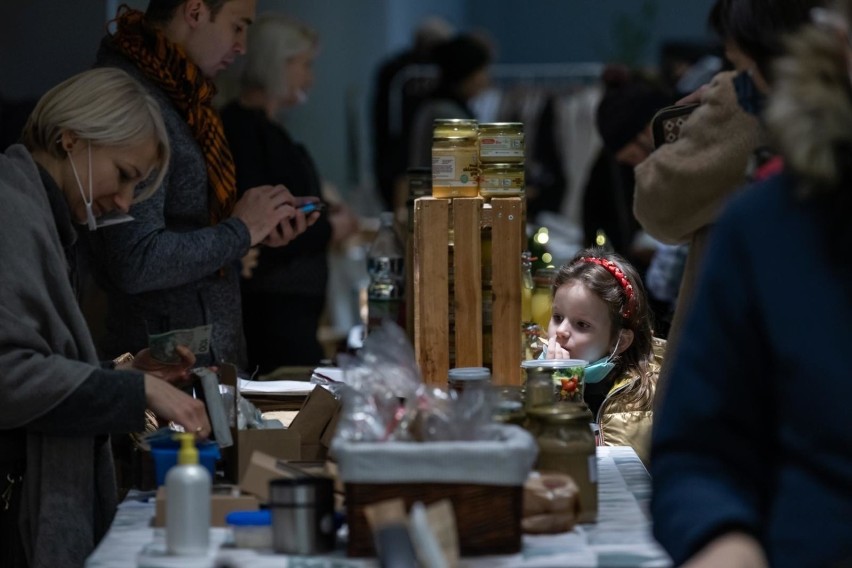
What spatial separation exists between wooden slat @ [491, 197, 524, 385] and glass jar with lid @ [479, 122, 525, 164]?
106 millimetres

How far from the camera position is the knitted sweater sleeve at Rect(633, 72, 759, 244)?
3139 mm

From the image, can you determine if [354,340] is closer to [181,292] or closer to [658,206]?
[181,292]

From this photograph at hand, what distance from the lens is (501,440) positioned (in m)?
2.15

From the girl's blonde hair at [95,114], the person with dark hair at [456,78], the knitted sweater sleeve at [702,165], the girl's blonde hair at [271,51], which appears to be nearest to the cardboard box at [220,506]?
the girl's blonde hair at [95,114]

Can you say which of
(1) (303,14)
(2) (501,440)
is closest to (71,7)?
(2) (501,440)

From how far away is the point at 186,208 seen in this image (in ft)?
12.0

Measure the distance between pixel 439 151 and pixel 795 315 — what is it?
1489mm

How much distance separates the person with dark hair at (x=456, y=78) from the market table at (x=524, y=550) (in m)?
5.34

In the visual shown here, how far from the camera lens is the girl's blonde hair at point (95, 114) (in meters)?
2.85

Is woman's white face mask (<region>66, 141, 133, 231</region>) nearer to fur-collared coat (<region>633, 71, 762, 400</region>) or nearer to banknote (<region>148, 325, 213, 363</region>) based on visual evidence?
banknote (<region>148, 325, 213, 363</region>)

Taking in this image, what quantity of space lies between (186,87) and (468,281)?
1.09 metres

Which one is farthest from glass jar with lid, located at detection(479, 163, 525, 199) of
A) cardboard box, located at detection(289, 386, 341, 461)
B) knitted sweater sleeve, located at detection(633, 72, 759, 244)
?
cardboard box, located at detection(289, 386, 341, 461)

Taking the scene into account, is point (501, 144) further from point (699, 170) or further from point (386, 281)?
point (386, 281)

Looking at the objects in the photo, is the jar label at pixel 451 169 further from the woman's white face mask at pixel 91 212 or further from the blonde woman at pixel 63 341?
the woman's white face mask at pixel 91 212
